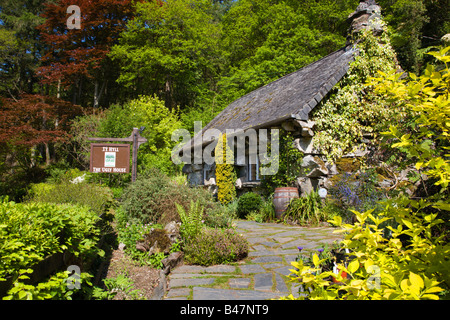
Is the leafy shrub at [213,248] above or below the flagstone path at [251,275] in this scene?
above

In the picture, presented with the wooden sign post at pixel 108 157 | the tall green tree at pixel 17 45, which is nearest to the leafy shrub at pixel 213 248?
the wooden sign post at pixel 108 157

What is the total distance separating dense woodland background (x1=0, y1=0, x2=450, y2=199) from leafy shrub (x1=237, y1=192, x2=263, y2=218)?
8411 millimetres

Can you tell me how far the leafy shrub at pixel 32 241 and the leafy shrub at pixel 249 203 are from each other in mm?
6751

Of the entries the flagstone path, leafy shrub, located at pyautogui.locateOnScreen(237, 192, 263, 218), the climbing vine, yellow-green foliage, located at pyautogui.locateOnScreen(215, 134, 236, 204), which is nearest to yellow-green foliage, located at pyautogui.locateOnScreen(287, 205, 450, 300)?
the flagstone path

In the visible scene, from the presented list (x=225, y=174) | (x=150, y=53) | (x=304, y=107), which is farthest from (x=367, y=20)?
(x=150, y=53)

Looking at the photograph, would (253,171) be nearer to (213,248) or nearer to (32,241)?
(213,248)

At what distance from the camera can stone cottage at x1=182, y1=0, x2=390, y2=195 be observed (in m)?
8.88

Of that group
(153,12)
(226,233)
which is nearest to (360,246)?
(226,233)

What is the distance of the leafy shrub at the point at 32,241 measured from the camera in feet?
6.34

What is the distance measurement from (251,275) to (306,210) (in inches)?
169

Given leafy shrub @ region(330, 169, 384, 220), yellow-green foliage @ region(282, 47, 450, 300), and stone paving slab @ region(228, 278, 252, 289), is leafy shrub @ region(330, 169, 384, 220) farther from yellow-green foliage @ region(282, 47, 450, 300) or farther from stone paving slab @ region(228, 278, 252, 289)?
yellow-green foliage @ region(282, 47, 450, 300)

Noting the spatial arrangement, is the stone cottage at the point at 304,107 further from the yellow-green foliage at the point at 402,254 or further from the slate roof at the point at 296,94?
the yellow-green foliage at the point at 402,254
